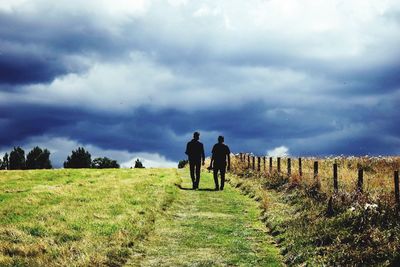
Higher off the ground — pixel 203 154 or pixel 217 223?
pixel 203 154

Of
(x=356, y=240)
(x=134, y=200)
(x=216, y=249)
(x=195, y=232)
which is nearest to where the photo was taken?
(x=356, y=240)

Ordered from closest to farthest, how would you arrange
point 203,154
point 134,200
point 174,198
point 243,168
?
point 134,200 → point 174,198 → point 203,154 → point 243,168

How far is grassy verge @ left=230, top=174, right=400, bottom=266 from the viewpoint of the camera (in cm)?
1060

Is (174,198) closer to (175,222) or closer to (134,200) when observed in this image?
(134,200)

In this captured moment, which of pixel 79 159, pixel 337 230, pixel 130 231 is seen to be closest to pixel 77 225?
pixel 130 231

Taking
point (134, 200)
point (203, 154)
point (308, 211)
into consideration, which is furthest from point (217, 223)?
point (203, 154)

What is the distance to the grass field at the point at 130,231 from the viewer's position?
11.1m

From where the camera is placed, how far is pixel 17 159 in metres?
100

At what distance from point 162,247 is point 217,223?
3725mm

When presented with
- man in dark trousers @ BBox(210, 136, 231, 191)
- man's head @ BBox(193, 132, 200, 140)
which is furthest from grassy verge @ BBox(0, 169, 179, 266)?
man's head @ BBox(193, 132, 200, 140)

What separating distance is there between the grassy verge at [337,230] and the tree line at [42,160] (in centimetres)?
8315

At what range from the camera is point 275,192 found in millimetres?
22625

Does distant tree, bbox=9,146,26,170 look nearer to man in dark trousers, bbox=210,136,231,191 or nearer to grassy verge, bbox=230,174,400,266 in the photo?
man in dark trousers, bbox=210,136,231,191

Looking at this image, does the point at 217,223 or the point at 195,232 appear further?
the point at 217,223
